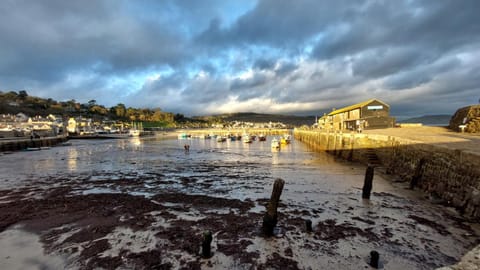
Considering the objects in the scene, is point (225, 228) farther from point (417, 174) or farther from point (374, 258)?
point (417, 174)

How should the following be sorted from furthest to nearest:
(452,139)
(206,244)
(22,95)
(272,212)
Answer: (22,95)
(452,139)
(272,212)
(206,244)

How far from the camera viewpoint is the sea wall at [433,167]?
1007 centimetres

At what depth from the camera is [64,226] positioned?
9547 millimetres

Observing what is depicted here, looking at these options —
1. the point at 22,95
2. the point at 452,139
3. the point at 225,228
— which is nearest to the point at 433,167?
the point at 452,139

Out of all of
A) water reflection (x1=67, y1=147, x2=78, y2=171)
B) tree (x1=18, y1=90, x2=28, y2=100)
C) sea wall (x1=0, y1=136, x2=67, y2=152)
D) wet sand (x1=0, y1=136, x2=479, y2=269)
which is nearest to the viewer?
wet sand (x1=0, y1=136, x2=479, y2=269)

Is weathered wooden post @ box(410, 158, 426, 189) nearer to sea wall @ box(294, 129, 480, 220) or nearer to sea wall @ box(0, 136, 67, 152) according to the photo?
sea wall @ box(294, 129, 480, 220)

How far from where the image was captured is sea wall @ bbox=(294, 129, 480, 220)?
1007cm

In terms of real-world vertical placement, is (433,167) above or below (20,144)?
above

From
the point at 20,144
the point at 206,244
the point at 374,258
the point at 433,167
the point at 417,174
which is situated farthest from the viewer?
the point at 20,144

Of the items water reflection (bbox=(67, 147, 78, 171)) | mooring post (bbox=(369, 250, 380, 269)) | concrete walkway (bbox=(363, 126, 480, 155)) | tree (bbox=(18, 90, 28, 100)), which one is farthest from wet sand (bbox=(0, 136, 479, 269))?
tree (bbox=(18, 90, 28, 100))

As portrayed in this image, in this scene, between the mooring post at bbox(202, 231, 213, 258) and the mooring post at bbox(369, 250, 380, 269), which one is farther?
the mooring post at bbox(202, 231, 213, 258)

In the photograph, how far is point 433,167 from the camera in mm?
13492

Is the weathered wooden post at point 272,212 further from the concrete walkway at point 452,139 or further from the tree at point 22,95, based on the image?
the tree at point 22,95

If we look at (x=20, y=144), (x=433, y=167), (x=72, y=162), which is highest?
(x=433, y=167)
